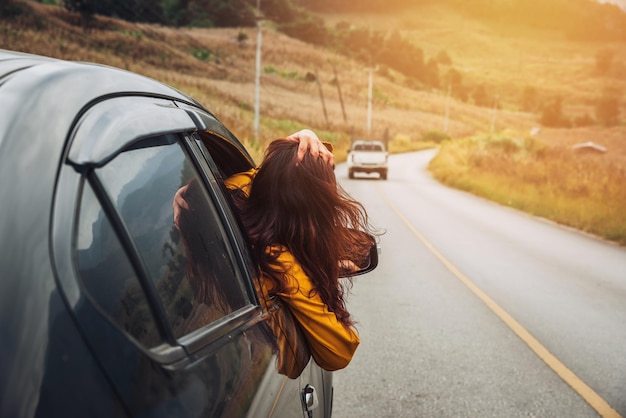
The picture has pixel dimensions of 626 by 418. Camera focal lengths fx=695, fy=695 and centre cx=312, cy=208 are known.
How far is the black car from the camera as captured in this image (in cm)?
94

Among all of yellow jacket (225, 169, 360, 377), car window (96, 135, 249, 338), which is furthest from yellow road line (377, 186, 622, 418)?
car window (96, 135, 249, 338)

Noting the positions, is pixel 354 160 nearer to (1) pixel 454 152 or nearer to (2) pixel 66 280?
(1) pixel 454 152

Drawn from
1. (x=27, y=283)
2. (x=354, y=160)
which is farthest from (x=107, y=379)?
(x=354, y=160)

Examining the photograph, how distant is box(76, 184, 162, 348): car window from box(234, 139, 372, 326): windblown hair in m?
0.94

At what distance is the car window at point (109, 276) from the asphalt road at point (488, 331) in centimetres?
343

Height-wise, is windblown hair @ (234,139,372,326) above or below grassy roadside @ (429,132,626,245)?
above

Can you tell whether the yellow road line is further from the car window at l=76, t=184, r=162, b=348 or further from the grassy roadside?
the grassy roadside

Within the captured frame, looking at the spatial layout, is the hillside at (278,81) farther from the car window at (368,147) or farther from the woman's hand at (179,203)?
the woman's hand at (179,203)

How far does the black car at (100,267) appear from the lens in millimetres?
942

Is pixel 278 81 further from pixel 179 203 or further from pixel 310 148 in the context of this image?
pixel 179 203

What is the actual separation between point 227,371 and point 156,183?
424 mm

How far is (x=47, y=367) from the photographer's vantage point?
0.93 m

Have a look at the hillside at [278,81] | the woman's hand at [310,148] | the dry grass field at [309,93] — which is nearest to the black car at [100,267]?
the woman's hand at [310,148]

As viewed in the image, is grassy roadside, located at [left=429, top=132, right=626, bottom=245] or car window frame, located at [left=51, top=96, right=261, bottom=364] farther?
grassy roadside, located at [left=429, top=132, right=626, bottom=245]
